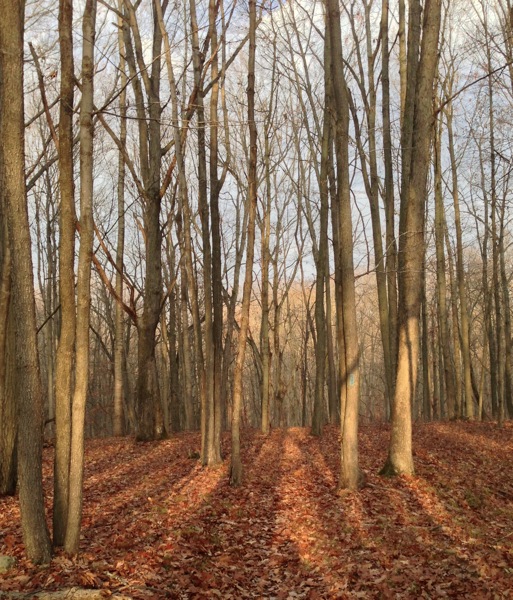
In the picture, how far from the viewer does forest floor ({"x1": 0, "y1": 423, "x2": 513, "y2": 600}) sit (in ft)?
15.9

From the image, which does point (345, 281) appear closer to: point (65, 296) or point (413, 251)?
point (413, 251)

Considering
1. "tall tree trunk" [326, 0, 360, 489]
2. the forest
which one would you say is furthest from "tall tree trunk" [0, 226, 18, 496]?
"tall tree trunk" [326, 0, 360, 489]

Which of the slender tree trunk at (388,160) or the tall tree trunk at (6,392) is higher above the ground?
the slender tree trunk at (388,160)

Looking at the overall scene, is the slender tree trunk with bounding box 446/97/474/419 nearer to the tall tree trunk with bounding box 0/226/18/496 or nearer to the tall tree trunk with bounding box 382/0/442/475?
the tall tree trunk with bounding box 382/0/442/475

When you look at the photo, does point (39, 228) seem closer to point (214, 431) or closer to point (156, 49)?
point (156, 49)

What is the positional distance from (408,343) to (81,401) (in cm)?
569

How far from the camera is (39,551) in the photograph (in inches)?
191

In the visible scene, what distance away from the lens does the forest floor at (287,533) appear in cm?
485

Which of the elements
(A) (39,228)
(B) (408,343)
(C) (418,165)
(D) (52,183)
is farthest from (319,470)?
(A) (39,228)

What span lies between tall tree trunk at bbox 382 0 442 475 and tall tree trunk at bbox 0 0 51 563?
5.91 m

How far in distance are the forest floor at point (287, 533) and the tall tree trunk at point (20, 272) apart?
81 centimetres

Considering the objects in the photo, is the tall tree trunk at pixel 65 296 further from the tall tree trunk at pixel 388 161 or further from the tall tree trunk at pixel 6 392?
the tall tree trunk at pixel 388 161

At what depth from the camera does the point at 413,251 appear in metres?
9.27

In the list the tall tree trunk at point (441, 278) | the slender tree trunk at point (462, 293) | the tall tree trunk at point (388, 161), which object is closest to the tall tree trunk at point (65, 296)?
the tall tree trunk at point (388, 161)
